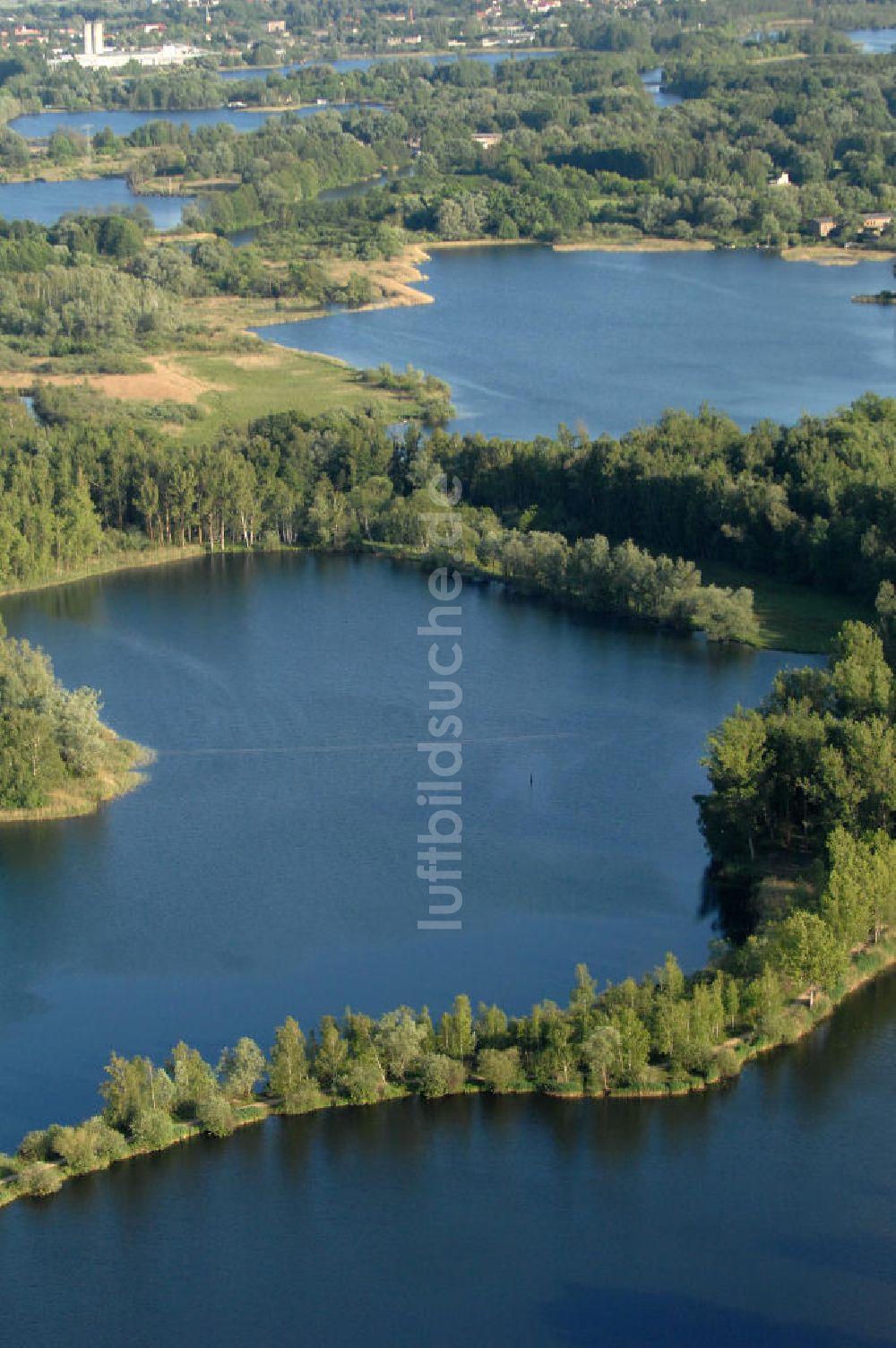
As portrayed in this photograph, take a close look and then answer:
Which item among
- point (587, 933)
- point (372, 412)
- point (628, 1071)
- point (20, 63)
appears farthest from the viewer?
point (20, 63)

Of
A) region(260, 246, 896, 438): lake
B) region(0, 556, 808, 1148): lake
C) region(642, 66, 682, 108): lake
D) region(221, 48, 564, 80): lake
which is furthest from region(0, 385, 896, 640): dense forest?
region(221, 48, 564, 80): lake

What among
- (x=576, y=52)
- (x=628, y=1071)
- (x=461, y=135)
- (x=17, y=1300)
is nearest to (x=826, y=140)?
(x=461, y=135)

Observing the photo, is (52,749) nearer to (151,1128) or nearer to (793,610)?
(151,1128)

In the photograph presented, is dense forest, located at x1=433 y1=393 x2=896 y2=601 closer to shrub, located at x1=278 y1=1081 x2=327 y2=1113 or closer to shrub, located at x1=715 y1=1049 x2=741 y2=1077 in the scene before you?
shrub, located at x1=715 y1=1049 x2=741 y2=1077

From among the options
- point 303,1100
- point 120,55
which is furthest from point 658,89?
point 303,1100

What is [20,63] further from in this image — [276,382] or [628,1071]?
[628,1071]

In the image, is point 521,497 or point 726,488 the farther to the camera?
point 521,497
